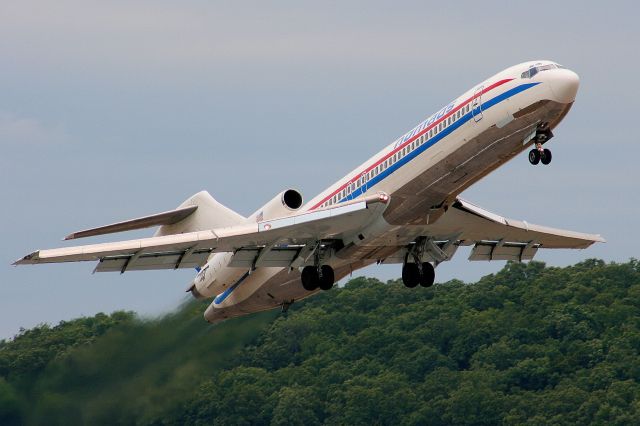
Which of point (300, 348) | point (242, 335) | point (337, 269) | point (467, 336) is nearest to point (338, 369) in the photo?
point (300, 348)

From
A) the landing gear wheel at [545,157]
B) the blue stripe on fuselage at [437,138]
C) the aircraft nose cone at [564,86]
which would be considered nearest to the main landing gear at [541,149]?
the landing gear wheel at [545,157]

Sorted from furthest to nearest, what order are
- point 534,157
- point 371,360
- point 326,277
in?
point 371,360 → point 326,277 → point 534,157

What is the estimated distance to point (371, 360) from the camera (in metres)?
74.8

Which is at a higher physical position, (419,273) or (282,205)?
(282,205)

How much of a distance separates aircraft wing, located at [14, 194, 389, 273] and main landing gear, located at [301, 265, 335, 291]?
2.59 feet

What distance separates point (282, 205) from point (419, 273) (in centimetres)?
472

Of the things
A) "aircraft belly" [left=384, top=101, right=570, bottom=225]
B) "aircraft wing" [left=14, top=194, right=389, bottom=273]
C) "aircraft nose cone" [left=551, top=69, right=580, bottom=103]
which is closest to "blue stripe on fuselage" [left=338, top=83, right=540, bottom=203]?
"aircraft belly" [left=384, top=101, right=570, bottom=225]

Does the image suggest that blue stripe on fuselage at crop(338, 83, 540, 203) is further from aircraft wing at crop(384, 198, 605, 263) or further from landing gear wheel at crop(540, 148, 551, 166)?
aircraft wing at crop(384, 198, 605, 263)

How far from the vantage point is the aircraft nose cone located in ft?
124

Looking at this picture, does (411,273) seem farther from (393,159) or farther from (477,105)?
(477,105)

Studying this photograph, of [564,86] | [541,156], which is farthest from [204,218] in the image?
[564,86]

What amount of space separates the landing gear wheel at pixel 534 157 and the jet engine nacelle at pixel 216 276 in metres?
10.4

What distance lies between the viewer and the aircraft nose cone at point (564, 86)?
124ft

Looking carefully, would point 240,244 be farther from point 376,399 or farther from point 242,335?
point 376,399
